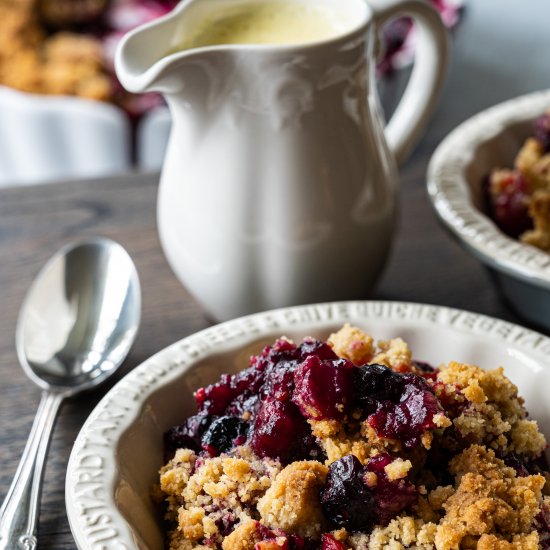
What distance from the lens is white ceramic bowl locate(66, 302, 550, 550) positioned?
0.74 m

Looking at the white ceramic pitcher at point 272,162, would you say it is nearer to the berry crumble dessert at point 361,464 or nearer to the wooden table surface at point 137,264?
the wooden table surface at point 137,264

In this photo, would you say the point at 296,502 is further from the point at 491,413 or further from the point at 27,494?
the point at 27,494

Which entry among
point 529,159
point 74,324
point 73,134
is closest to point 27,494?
point 74,324

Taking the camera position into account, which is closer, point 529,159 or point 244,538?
point 244,538

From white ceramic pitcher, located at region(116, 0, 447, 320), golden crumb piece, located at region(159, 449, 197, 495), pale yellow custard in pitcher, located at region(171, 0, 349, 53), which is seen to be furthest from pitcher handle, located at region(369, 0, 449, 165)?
golden crumb piece, located at region(159, 449, 197, 495)

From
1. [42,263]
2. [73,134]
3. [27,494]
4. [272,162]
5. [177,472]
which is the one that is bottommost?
[73,134]

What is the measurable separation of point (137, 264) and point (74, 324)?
0.21m

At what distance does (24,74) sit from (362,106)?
1.56 metres

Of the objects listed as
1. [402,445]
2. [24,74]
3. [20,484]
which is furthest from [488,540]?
[24,74]

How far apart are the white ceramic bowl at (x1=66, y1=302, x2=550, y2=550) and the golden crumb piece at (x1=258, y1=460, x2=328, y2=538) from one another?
11 cm

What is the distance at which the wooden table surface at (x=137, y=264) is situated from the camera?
1.01 meters

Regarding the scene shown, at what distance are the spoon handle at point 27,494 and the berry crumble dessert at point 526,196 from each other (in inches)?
25.2

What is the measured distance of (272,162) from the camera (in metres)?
1.02

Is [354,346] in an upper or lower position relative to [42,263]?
upper
